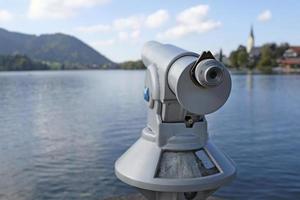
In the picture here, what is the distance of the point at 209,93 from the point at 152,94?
527 mm

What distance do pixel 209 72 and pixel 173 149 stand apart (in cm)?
72

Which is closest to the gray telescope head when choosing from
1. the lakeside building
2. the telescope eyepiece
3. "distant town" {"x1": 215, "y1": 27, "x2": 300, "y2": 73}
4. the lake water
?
the telescope eyepiece

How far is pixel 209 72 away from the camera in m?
2.46

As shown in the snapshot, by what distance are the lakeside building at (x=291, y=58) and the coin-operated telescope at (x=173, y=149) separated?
133950mm

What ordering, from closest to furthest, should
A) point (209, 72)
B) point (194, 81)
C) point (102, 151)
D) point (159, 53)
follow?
point (209, 72)
point (194, 81)
point (159, 53)
point (102, 151)

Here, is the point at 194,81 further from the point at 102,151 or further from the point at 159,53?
the point at 102,151

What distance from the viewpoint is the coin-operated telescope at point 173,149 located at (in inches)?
112

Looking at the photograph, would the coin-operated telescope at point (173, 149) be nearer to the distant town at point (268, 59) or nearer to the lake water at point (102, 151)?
the lake water at point (102, 151)

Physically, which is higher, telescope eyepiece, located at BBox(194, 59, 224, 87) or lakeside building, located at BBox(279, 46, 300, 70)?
lakeside building, located at BBox(279, 46, 300, 70)

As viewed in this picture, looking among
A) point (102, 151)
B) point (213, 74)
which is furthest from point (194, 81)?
point (102, 151)

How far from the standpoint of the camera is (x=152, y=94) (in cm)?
302

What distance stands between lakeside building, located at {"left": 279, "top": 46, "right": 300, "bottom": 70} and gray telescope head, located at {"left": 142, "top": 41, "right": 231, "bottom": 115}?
440 ft

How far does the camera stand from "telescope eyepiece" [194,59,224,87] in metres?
2.45

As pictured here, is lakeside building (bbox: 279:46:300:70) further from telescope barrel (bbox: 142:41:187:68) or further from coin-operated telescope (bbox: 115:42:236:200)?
coin-operated telescope (bbox: 115:42:236:200)
